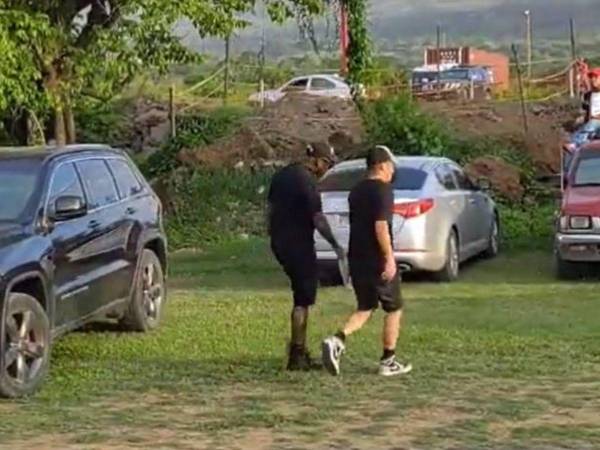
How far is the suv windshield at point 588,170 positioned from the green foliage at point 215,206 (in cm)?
666

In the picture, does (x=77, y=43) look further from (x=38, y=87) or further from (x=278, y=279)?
(x=278, y=279)

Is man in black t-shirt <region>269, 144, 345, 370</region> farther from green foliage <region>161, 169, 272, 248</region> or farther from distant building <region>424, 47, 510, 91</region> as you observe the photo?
distant building <region>424, 47, 510, 91</region>

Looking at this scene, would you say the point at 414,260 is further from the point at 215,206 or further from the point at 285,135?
the point at 285,135

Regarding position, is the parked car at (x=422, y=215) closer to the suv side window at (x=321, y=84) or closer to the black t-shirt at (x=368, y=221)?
the black t-shirt at (x=368, y=221)

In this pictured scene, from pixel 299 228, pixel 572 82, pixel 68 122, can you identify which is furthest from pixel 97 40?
pixel 572 82

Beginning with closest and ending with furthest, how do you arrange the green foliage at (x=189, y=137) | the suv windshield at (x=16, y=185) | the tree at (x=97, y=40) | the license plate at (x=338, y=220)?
the suv windshield at (x=16, y=185), the license plate at (x=338, y=220), the tree at (x=97, y=40), the green foliage at (x=189, y=137)

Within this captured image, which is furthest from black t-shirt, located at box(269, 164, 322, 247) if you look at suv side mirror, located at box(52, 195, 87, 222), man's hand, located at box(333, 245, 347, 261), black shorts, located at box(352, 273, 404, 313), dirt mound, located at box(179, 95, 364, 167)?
dirt mound, located at box(179, 95, 364, 167)

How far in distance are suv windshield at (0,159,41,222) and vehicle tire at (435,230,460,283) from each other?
7026mm

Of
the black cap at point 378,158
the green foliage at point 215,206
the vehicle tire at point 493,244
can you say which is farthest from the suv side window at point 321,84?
the black cap at point 378,158

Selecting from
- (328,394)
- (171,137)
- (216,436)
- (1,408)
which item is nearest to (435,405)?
(328,394)

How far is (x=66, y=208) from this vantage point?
36.7ft

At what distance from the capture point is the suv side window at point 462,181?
1905cm

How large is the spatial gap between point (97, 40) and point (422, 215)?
758cm

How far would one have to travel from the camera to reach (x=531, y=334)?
1296cm
